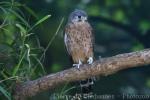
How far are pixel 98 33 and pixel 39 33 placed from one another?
48.4 inches

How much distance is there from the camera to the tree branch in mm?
4387

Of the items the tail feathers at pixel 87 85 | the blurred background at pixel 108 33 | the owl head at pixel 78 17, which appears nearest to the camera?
the tail feathers at pixel 87 85

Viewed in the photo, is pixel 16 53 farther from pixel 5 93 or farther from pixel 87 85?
pixel 87 85

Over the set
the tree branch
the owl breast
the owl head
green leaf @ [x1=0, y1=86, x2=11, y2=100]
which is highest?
the owl head

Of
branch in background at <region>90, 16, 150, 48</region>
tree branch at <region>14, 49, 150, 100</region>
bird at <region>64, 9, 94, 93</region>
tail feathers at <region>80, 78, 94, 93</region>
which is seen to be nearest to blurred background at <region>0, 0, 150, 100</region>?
branch in background at <region>90, 16, 150, 48</region>

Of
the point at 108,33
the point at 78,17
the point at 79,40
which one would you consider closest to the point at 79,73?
the point at 79,40

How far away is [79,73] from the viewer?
4.58m

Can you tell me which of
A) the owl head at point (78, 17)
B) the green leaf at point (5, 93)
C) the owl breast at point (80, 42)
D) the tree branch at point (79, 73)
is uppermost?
the owl head at point (78, 17)

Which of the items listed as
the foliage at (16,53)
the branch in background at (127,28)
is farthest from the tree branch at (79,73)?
the branch in background at (127,28)

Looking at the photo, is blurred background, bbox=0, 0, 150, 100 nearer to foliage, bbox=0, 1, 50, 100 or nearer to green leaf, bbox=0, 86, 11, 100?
foliage, bbox=0, 1, 50, 100

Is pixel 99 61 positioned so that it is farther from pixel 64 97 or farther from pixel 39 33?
pixel 39 33

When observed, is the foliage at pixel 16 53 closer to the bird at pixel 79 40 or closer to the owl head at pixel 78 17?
the bird at pixel 79 40

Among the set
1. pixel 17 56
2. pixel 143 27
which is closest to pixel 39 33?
pixel 143 27

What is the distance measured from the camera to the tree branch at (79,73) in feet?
14.4
